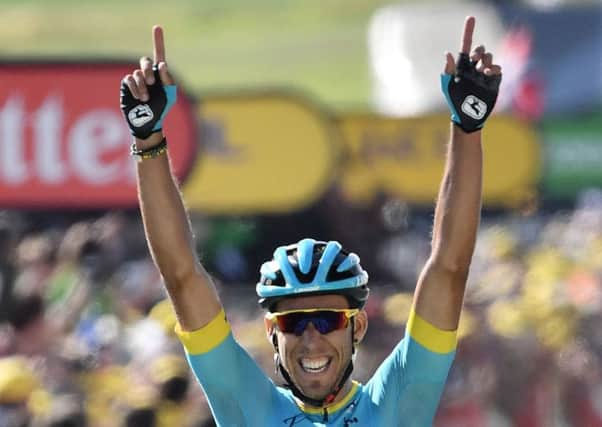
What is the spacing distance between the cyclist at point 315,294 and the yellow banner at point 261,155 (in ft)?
29.4

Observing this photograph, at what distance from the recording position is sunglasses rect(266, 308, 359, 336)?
4.22 m

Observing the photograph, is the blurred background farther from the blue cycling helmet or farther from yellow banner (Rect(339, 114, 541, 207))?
the blue cycling helmet

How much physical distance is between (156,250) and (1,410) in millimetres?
3017

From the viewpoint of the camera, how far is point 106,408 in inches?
317

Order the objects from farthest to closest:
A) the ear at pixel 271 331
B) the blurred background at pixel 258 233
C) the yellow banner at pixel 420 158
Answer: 1. the yellow banner at pixel 420 158
2. the blurred background at pixel 258 233
3. the ear at pixel 271 331

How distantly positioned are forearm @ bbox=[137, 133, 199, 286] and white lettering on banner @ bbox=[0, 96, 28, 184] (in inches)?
314

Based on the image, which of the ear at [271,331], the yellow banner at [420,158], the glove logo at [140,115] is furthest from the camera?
the yellow banner at [420,158]

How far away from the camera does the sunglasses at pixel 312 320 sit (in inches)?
166

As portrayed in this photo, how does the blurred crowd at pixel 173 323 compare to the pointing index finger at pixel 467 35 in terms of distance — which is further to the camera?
the blurred crowd at pixel 173 323

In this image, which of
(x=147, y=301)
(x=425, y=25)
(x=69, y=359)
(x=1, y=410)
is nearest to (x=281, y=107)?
(x=147, y=301)

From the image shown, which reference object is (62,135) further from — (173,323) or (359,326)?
(359,326)

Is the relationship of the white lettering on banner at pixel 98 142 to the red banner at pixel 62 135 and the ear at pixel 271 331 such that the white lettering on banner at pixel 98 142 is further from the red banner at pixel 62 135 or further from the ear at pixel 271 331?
the ear at pixel 271 331

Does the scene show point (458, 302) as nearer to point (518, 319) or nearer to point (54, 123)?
point (518, 319)

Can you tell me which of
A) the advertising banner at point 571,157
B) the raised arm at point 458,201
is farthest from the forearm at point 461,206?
the advertising banner at point 571,157
